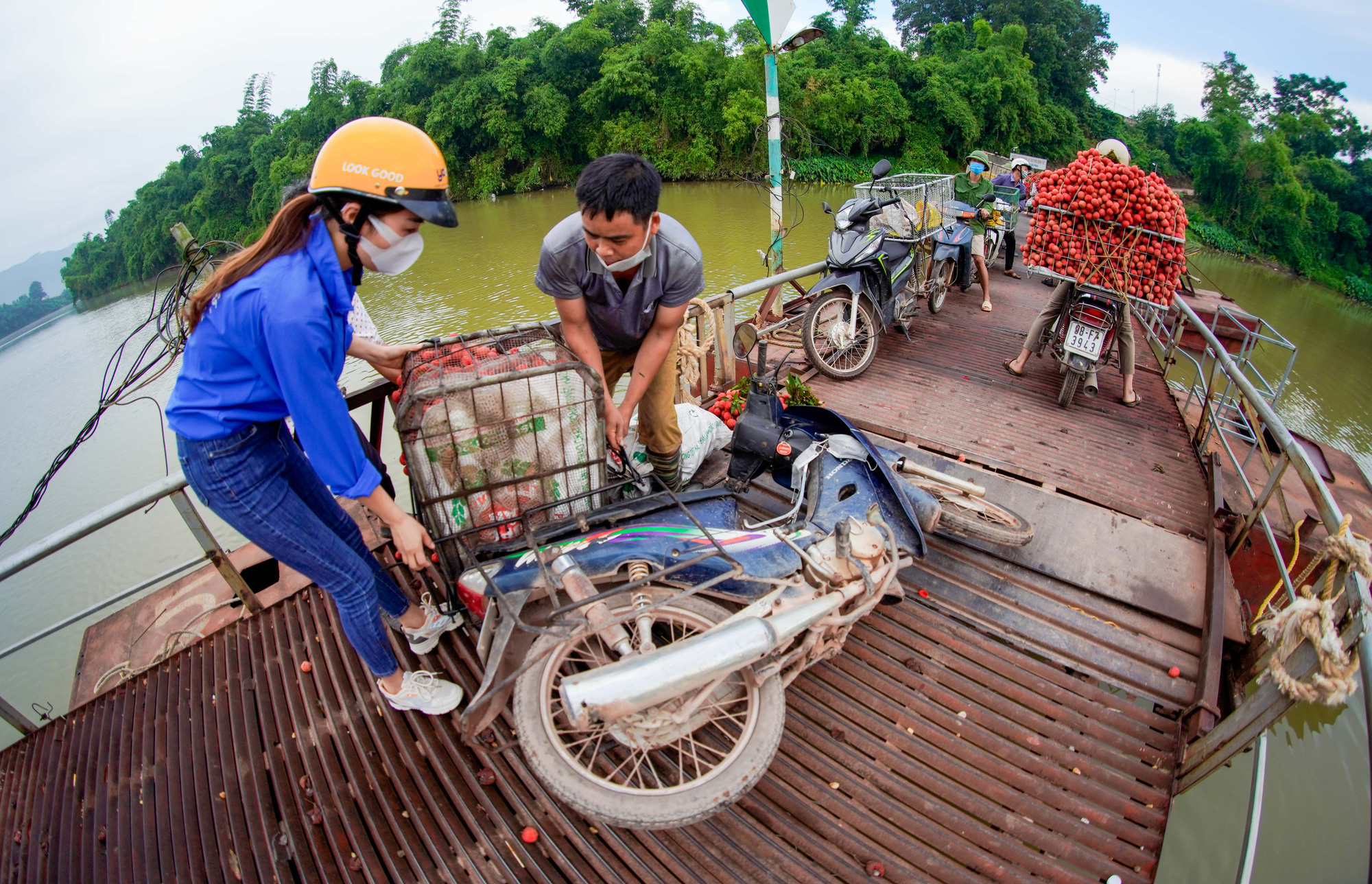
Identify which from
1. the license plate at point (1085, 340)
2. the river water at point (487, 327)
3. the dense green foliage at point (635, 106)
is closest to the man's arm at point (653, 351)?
the river water at point (487, 327)

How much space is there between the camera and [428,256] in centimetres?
1641

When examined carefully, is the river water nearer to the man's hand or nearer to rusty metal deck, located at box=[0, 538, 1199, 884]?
rusty metal deck, located at box=[0, 538, 1199, 884]

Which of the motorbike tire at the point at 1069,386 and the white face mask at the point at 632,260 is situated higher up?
the white face mask at the point at 632,260

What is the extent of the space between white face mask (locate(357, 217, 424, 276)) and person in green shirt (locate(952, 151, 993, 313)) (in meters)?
6.05

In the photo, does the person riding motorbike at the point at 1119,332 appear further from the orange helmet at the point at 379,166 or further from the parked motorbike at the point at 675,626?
the orange helmet at the point at 379,166

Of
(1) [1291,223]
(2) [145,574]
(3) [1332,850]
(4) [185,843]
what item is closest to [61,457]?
(4) [185,843]

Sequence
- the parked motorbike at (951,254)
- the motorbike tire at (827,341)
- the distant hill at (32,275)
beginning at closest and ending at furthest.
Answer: the motorbike tire at (827,341) < the parked motorbike at (951,254) < the distant hill at (32,275)

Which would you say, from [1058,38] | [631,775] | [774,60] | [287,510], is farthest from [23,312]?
[1058,38]

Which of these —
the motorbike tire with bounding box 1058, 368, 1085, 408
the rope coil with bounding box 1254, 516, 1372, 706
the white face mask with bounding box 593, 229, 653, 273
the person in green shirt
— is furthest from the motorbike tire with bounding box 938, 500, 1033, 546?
the person in green shirt

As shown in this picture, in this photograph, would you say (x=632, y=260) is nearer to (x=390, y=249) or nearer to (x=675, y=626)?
(x=390, y=249)

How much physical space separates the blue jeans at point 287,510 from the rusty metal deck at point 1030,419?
3.09 metres

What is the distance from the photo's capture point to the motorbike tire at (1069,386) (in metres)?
4.09

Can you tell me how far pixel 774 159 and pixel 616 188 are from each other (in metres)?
3.94

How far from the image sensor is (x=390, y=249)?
1.58 meters
